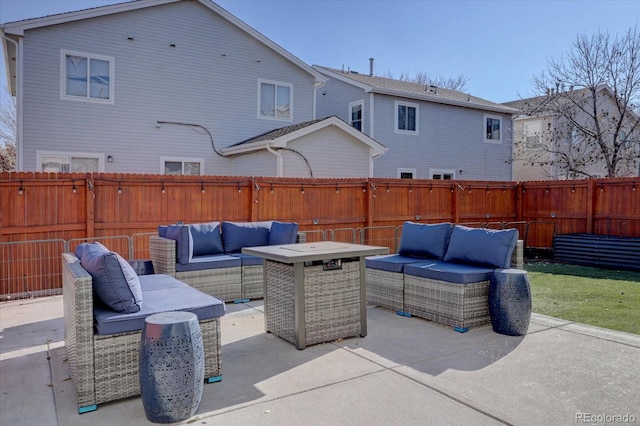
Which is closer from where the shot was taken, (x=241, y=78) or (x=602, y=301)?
(x=602, y=301)

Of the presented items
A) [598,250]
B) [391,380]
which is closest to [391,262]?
[391,380]

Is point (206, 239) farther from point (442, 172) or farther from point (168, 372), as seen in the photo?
point (442, 172)

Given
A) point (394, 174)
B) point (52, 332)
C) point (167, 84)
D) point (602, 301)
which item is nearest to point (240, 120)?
point (167, 84)

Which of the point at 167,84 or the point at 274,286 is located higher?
the point at 167,84

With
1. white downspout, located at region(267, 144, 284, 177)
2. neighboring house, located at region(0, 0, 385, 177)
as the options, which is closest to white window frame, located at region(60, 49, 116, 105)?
neighboring house, located at region(0, 0, 385, 177)

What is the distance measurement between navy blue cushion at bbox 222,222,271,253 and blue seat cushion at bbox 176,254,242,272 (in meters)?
0.44

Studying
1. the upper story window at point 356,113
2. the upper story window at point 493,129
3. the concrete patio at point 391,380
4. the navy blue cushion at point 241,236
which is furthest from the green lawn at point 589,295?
the upper story window at point 493,129

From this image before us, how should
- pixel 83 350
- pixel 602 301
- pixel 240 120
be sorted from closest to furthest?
pixel 83 350 < pixel 602 301 < pixel 240 120

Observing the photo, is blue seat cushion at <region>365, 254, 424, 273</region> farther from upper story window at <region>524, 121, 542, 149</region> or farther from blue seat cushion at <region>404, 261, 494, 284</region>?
upper story window at <region>524, 121, 542, 149</region>

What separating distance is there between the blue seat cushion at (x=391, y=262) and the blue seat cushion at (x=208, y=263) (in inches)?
Result: 72.7

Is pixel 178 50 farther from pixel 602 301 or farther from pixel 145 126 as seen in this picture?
pixel 602 301

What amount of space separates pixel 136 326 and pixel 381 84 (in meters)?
15.2

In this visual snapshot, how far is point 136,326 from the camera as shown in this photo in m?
3.27

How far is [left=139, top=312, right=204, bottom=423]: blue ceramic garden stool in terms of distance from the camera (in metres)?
2.86
